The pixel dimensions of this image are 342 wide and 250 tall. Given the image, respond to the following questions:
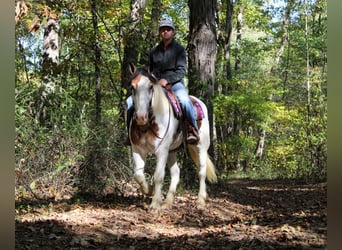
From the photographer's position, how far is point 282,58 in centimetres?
1051

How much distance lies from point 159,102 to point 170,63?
492 millimetres

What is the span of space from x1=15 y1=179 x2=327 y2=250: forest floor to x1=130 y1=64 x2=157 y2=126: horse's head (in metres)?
0.93

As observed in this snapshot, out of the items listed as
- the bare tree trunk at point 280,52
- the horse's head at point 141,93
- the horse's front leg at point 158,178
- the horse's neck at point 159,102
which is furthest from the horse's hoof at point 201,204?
Answer: the bare tree trunk at point 280,52

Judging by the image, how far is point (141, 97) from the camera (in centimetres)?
361

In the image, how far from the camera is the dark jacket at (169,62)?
4.11 meters

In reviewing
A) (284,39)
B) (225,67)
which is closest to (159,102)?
(225,67)

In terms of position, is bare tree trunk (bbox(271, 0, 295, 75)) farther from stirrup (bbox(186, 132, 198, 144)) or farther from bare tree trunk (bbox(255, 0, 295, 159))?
stirrup (bbox(186, 132, 198, 144))

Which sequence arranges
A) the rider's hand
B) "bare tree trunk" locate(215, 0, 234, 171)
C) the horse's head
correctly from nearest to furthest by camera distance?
the horse's head, the rider's hand, "bare tree trunk" locate(215, 0, 234, 171)

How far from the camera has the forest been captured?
3.24m

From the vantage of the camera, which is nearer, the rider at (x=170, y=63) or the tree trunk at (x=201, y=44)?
the rider at (x=170, y=63)

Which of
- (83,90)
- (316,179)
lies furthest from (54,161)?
(316,179)

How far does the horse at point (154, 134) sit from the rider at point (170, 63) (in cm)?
21

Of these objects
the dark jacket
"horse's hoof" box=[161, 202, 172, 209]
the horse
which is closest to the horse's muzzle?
the horse

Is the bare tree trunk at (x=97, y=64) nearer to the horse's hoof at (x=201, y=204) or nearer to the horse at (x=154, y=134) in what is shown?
the horse at (x=154, y=134)
